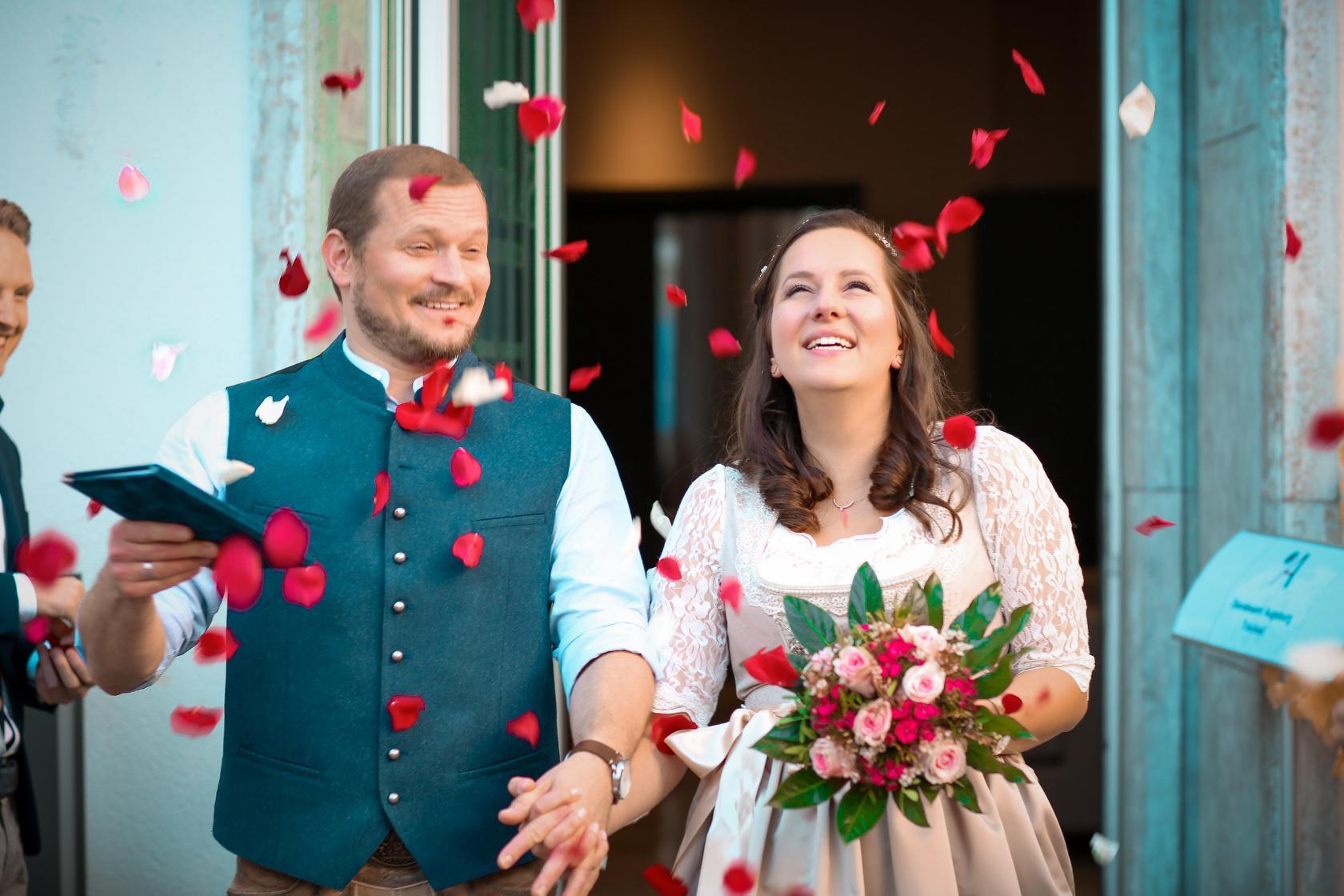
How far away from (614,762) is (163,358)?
181cm

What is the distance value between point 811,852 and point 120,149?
236 cm

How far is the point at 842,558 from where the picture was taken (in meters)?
1.99

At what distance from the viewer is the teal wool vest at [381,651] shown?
5.87ft

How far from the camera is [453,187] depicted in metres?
1.92

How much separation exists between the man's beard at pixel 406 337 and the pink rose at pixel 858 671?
743mm

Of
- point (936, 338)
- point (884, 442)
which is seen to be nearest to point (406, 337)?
point (884, 442)

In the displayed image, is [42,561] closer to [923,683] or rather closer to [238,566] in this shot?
[238,566]

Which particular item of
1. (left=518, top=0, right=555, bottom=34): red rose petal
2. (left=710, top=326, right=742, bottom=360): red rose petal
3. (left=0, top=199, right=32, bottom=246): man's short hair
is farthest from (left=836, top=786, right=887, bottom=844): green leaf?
(left=0, top=199, right=32, bottom=246): man's short hair

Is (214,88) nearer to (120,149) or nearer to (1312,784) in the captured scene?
(120,149)

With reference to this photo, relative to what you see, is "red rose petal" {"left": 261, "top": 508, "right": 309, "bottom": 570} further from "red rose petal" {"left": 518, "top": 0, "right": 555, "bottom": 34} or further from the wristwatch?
"red rose petal" {"left": 518, "top": 0, "right": 555, "bottom": 34}

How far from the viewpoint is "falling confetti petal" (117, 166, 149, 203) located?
300 cm

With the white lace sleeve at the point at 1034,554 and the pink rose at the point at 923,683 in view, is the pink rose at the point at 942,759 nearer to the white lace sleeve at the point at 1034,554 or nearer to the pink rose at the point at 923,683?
the pink rose at the point at 923,683

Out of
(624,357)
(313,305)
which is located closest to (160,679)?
(313,305)

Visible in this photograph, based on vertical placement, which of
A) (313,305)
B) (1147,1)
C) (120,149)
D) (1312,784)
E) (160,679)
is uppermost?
(1147,1)
